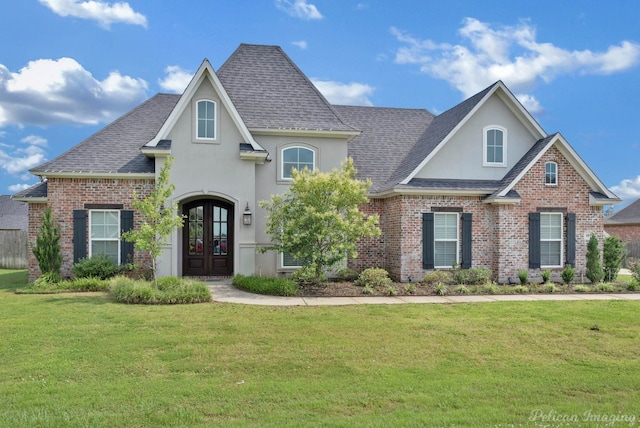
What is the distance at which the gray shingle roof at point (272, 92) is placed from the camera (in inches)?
638

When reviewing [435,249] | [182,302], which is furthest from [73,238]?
[435,249]

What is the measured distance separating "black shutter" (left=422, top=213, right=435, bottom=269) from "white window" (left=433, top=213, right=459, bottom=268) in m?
0.22

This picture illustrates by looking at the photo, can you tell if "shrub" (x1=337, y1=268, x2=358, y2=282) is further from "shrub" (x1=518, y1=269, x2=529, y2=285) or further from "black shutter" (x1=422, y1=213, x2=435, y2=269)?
"shrub" (x1=518, y1=269, x2=529, y2=285)

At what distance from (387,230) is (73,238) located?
10.5m

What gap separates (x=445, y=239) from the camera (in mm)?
15820

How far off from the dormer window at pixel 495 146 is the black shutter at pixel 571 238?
292cm

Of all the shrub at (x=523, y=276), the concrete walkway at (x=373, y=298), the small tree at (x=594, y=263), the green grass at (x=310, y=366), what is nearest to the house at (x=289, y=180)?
the shrub at (x=523, y=276)

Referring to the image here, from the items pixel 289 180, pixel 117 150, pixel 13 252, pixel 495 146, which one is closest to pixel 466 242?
pixel 495 146

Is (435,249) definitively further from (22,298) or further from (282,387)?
(22,298)

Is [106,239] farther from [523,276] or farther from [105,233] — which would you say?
[523,276]

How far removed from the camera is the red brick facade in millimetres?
15453

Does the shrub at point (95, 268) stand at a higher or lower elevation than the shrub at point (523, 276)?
higher

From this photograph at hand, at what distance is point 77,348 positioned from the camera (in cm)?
722

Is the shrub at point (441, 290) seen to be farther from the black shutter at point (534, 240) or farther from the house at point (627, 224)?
the house at point (627, 224)
